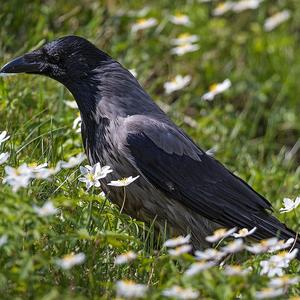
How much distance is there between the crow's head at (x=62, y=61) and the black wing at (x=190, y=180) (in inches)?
21.1

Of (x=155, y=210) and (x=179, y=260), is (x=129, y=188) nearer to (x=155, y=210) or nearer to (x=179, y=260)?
(x=155, y=210)

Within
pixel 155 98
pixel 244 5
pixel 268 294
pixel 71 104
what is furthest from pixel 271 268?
pixel 244 5

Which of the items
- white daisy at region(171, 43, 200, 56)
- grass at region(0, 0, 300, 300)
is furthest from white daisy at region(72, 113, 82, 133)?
white daisy at region(171, 43, 200, 56)

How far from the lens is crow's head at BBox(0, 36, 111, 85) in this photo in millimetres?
5203

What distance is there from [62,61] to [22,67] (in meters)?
0.23

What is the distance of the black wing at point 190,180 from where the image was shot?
4777mm

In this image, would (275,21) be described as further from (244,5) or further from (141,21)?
(141,21)

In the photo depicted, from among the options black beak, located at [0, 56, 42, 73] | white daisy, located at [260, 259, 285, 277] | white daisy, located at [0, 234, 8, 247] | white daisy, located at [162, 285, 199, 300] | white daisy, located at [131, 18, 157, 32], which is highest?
black beak, located at [0, 56, 42, 73]

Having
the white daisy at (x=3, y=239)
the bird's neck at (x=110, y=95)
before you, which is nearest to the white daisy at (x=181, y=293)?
the white daisy at (x=3, y=239)

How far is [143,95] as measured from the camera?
5.21m

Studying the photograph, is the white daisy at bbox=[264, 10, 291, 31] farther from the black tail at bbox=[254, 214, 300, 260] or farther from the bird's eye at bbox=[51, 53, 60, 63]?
the black tail at bbox=[254, 214, 300, 260]

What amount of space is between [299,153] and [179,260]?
3.96 meters

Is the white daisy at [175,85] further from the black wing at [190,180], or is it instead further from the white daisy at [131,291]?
the white daisy at [131,291]

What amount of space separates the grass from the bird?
22 cm
